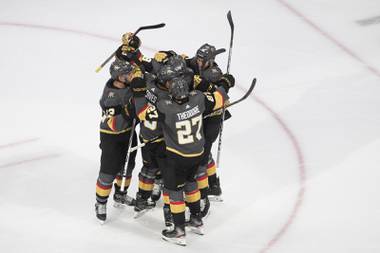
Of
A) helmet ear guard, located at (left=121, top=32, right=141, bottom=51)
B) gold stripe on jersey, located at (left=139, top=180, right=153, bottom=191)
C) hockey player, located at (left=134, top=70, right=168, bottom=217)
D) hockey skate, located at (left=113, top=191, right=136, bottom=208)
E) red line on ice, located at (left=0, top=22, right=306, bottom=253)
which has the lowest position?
red line on ice, located at (left=0, top=22, right=306, bottom=253)

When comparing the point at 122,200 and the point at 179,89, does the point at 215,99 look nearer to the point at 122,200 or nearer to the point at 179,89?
the point at 179,89

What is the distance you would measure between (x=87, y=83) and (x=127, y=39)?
5.90 feet

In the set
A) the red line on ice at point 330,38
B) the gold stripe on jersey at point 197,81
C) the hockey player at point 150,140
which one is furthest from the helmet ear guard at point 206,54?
the red line on ice at point 330,38

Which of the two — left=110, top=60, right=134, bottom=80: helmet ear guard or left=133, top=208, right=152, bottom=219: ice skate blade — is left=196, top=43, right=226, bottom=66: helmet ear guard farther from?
left=133, top=208, right=152, bottom=219: ice skate blade

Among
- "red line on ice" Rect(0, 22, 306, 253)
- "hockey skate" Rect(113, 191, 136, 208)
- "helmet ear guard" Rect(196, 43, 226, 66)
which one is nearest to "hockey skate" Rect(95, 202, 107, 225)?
"hockey skate" Rect(113, 191, 136, 208)

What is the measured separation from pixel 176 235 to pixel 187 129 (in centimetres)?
84

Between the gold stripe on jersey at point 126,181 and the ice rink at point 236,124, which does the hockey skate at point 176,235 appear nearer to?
the ice rink at point 236,124

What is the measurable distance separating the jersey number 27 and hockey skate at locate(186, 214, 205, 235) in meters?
0.71

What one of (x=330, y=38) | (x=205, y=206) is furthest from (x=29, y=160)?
(x=330, y=38)

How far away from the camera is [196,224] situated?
19.2ft

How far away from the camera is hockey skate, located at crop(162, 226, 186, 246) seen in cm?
570

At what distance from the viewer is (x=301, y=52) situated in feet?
28.1

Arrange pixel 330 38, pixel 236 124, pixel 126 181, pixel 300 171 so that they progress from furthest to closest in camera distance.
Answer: pixel 330 38 < pixel 236 124 < pixel 300 171 < pixel 126 181

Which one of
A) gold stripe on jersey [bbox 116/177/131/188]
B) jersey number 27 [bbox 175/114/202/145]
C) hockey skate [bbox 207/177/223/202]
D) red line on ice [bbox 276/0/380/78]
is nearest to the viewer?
jersey number 27 [bbox 175/114/202/145]
